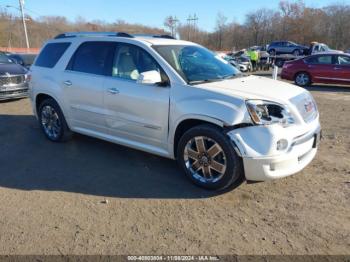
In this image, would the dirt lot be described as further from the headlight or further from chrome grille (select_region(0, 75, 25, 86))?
chrome grille (select_region(0, 75, 25, 86))

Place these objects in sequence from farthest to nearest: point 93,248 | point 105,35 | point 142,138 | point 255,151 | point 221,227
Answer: point 105,35
point 142,138
point 255,151
point 221,227
point 93,248

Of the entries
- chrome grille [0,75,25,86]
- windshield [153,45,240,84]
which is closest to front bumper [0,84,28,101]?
chrome grille [0,75,25,86]

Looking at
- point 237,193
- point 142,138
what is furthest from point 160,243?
point 142,138

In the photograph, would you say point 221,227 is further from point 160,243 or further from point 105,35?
point 105,35

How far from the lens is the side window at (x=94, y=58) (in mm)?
5016

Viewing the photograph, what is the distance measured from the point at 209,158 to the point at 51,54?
3634 millimetres

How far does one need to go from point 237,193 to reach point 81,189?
193cm

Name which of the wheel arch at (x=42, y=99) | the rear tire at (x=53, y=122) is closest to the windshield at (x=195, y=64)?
the wheel arch at (x=42, y=99)

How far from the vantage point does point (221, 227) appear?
3.43 meters

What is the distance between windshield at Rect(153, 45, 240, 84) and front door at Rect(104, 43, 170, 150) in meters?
0.25

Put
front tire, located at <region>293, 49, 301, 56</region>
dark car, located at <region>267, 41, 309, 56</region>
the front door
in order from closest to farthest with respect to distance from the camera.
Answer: the front door
front tire, located at <region>293, 49, 301, 56</region>
dark car, located at <region>267, 41, 309, 56</region>

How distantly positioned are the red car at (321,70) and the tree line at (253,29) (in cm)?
5721

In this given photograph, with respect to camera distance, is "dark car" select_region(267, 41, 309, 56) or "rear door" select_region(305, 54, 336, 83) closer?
"rear door" select_region(305, 54, 336, 83)

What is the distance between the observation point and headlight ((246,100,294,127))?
3.71 metres
